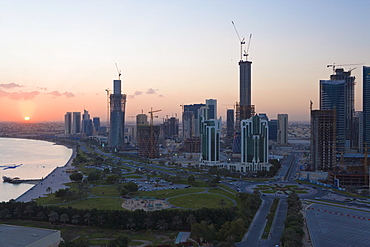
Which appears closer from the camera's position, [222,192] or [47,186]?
[222,192]

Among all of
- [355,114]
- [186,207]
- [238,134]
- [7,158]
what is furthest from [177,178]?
[355,114]

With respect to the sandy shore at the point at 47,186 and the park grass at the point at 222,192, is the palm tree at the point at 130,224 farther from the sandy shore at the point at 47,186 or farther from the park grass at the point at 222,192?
the sandy shore at the point at 47,186

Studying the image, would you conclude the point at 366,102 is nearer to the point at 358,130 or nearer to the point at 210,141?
the point at 358,130

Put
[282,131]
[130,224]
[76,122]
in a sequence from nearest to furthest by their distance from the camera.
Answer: [130,224] < [282,131] < [76,122]

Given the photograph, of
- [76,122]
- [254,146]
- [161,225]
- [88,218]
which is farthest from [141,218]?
[76,122]

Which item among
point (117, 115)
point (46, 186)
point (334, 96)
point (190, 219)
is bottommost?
point (46, 186)

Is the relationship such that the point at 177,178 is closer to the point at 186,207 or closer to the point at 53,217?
the point at 186,207
